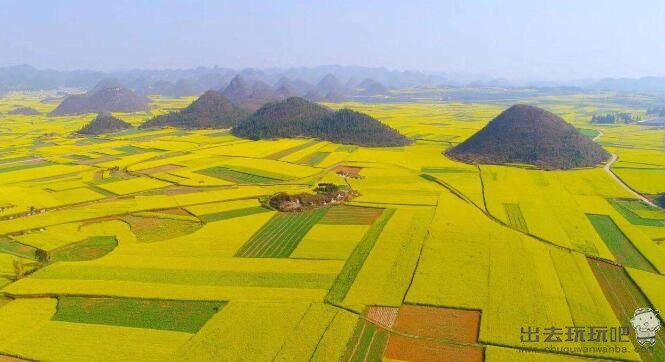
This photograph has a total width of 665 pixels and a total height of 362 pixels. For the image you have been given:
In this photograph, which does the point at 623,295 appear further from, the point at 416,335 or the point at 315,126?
the point at 315,126

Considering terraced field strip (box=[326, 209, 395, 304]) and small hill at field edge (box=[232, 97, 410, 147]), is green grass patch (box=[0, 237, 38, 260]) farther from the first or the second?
small hill at field edge (box=[232, 97, 410, 147])

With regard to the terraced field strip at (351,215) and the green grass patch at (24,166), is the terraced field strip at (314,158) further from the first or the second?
the green grass patch at (24,166)

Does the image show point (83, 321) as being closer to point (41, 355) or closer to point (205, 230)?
point (41, 355)

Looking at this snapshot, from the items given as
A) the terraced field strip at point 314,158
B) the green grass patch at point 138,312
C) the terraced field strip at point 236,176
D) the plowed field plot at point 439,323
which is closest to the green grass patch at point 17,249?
the green grass patch at point 138,312

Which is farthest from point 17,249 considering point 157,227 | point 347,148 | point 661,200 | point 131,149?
point 661,200

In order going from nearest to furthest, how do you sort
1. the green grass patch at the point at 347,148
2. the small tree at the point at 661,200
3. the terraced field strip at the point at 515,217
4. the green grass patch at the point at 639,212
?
the terraced field strip at the point at 515,217
the green grass patch at the point at 639,212
the small tree at the point at 661,200
the green grass patch at the point at 347,148

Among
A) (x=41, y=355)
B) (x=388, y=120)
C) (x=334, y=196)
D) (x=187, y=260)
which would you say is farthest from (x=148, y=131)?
(x=41, y=355)
